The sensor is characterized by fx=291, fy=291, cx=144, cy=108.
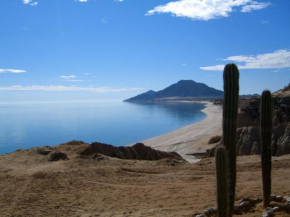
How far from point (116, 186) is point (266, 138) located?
7002mm

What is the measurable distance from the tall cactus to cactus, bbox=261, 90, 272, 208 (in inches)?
54.3

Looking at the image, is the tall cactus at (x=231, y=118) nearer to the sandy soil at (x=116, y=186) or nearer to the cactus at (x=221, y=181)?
the cactus at (x=221, y=181)

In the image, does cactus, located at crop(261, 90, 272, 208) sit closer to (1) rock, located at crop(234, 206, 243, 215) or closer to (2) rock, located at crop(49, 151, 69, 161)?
(1) rock, located at crop(234, 206, 243, 215)

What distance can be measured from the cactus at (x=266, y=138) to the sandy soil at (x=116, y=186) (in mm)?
694

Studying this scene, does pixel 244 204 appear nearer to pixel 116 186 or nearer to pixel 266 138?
pixel 266 138

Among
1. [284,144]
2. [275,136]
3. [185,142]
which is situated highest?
[275,136]

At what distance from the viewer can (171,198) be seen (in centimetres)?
1038

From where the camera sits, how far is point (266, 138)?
7961 mm

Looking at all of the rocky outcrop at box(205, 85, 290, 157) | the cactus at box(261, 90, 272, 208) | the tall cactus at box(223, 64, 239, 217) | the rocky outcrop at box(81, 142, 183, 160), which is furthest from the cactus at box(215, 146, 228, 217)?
the rocky outcrop at box(81, 142, 183, 160)

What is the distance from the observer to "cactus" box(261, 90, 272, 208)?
798 centimetres

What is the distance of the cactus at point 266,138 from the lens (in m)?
7.98

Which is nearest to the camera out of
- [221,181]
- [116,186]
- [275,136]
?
[221,181]

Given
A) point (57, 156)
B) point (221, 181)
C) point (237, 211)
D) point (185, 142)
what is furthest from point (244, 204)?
point (185, 142)

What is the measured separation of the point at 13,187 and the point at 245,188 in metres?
9.25
